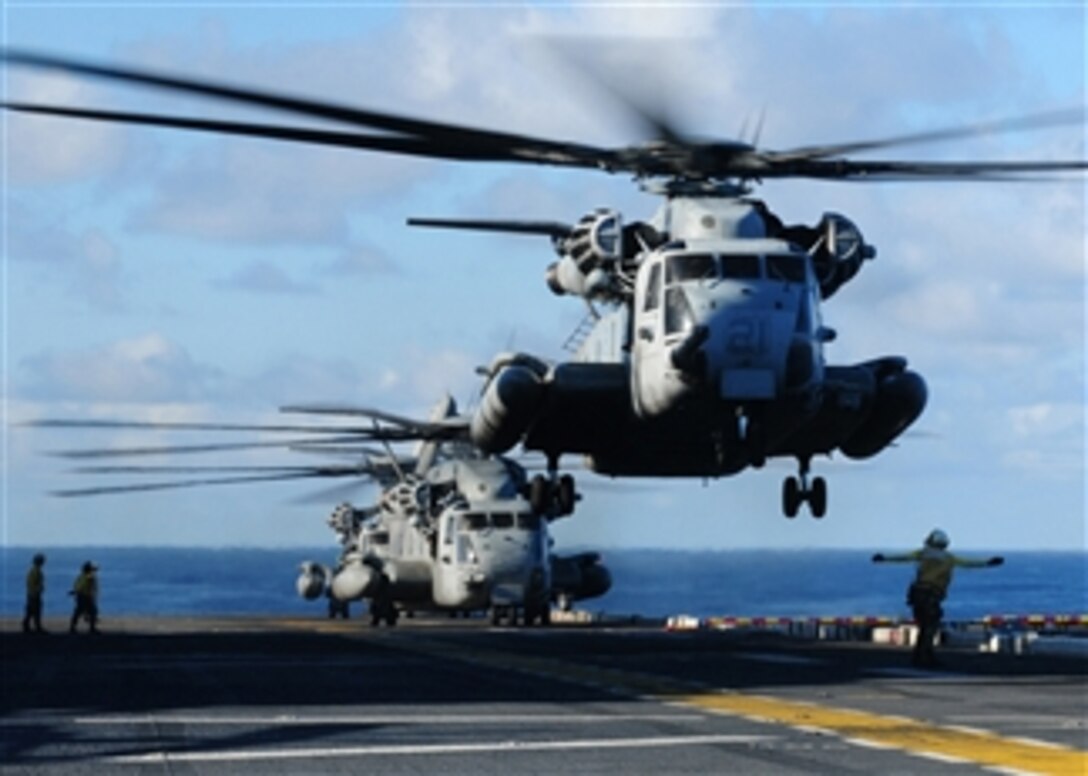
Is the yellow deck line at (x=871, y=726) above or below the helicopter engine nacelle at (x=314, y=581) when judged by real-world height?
above

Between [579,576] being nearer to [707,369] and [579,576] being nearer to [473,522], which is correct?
[473,522]

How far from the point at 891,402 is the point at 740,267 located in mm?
4210

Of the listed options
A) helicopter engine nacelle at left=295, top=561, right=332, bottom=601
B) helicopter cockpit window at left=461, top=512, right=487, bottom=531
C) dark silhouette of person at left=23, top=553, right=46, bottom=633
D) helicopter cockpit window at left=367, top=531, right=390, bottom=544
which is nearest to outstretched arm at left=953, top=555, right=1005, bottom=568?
dark silhouette of person at left=23, top=553, right=46, bottom=633

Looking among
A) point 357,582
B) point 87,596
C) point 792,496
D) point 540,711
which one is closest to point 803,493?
point 792,496

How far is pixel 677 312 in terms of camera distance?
101ft

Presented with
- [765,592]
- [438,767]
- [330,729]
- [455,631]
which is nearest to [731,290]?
[330,729]

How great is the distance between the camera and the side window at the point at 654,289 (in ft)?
103

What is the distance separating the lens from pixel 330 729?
19.7 meters

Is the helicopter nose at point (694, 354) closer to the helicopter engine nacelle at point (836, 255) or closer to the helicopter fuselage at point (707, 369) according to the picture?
the helicopter fuselage at point (707, 369)

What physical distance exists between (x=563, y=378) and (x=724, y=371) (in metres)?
4.07

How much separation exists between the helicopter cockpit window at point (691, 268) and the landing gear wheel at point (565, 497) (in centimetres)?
726

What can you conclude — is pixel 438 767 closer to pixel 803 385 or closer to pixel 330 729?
pixel 330 729

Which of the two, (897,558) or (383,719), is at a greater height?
(897,558)

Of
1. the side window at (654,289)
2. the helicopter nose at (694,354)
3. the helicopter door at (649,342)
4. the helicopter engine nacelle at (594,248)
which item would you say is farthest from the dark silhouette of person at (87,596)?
the helicopter nose at (694,354)
